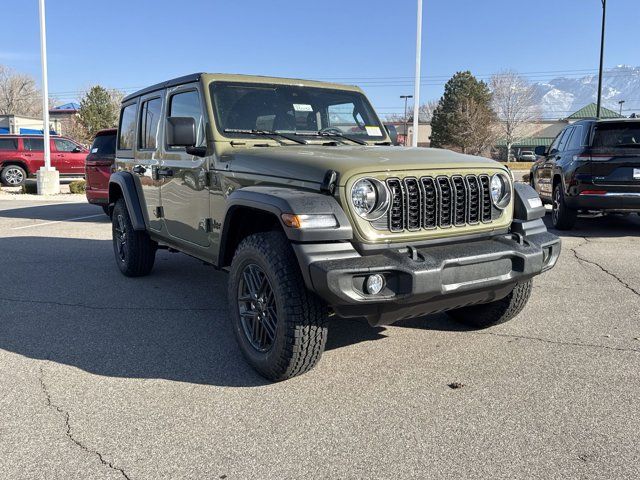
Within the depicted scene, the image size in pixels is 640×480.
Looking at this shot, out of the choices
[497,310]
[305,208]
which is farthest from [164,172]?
[497,310]

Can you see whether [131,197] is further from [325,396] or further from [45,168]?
[45,168]

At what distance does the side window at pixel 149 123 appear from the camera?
5.34m

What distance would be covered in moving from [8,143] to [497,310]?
1968 centimetres

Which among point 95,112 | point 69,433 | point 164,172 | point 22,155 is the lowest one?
point 69,433

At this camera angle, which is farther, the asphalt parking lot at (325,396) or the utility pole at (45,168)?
the utility pole at (45,168)

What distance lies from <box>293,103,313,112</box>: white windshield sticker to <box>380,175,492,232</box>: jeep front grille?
5.48ft

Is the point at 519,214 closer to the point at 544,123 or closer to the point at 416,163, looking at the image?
the point at 416,163

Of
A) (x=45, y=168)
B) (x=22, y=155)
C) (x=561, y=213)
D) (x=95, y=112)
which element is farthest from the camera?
(x=95, y=112)

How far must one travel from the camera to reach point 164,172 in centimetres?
500

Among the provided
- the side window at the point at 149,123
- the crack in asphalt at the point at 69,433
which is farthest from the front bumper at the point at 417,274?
the side window at the point at 149,123

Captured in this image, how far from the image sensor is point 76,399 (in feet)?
10.7

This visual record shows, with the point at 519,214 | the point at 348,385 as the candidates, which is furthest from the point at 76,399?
the point at 519,214

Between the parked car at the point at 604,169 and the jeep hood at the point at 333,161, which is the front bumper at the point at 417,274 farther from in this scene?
the parked car at the point at 604,169

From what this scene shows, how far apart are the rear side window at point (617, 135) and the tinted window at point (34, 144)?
17.9 meters
